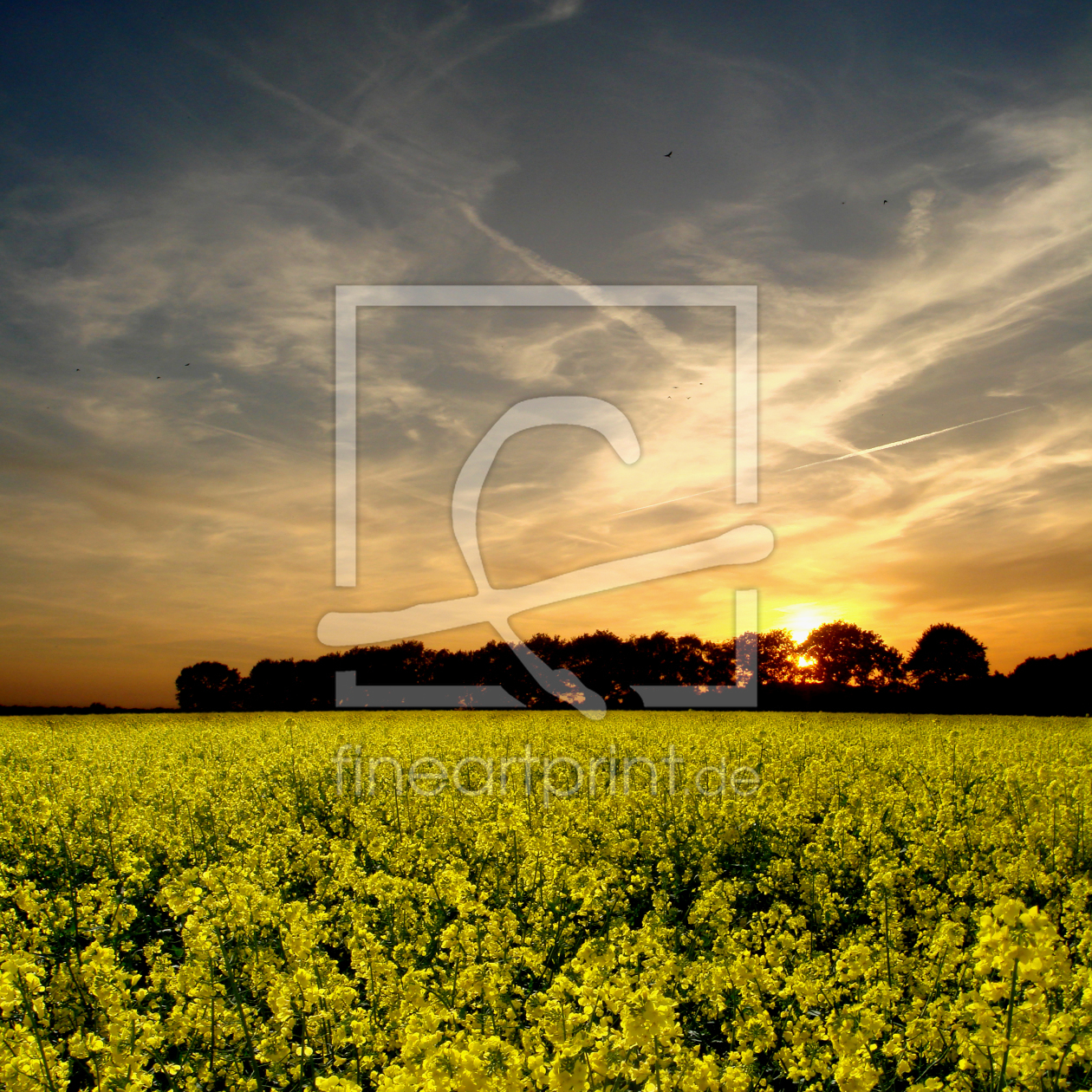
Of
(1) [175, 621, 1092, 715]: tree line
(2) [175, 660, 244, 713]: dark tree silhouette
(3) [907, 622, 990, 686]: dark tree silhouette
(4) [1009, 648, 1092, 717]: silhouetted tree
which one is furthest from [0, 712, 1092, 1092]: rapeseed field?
(2) [175, 660, 244, 713]: dark tree silhouette

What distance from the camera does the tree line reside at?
65125 millimetres

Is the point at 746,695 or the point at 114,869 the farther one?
the point at 746,695

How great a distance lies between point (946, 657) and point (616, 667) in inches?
1091

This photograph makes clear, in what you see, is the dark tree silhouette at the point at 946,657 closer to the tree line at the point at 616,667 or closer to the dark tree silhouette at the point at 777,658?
the tree line at the point at 616,667

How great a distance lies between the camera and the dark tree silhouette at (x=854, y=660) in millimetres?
68938

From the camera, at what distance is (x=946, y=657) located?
66.2 meters

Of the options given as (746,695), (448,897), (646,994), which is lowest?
(746,695)

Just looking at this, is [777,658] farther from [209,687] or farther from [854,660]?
[209,687]

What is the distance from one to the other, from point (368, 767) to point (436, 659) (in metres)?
55.1

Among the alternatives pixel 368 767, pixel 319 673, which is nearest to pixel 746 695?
pixel 319 673

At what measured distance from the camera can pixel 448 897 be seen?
6.30 meters

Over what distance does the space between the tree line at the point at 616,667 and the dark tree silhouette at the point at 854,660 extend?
0.25 ft

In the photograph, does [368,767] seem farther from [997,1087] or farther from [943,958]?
[997,1087]

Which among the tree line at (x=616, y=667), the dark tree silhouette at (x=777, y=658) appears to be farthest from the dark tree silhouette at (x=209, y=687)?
the dark tree silhouette at (x=777, y=658)
